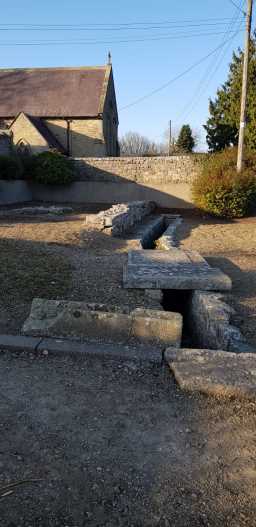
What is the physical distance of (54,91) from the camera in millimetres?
28266

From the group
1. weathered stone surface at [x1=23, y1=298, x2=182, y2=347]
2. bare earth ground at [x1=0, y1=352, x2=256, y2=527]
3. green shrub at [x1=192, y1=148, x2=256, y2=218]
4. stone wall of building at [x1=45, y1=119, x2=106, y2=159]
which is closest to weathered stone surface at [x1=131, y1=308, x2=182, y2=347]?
weathered stone surface at [x1=23, y1=298, x2=182, y2=347]

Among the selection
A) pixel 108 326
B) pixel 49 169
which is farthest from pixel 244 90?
pixel 108 326

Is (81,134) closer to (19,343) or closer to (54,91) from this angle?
(54,91)

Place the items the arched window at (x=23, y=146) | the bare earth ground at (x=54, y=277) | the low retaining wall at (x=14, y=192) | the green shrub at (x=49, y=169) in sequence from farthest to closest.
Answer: the arched window at (x=23, y=146)
the green shrub at (x=49, y=169)
the low retaining wall at (x=14, y=192)
the bare earth ground at (x=54, y=277)

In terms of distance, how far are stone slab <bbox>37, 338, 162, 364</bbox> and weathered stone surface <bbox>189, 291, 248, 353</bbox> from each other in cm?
83

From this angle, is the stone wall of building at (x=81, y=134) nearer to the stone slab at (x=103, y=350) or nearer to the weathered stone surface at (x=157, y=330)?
the weathered stone surface at (x=157, y=330)

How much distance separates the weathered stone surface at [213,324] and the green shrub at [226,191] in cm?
1040

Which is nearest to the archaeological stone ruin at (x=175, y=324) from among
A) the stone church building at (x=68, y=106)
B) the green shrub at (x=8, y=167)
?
the green shrub at (x=8, y=167)

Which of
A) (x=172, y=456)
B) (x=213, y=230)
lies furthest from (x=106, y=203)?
(x=172, y=456)

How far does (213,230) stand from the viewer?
38.7ft

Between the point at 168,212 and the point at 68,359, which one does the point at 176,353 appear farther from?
the point at 168,212

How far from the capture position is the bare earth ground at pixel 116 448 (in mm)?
1716

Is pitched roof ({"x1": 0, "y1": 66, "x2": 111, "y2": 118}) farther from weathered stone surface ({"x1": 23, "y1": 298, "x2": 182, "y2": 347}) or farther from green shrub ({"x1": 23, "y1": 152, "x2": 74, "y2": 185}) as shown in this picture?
weathered stone surface ({"x1": 23, "y1": 298, "x2": 182, "y2": 347})

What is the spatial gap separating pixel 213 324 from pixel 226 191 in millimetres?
11553
